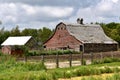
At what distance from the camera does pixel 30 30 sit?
144000mm

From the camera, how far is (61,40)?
7656 cm

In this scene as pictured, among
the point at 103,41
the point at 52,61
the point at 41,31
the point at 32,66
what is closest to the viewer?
the point at 32,66

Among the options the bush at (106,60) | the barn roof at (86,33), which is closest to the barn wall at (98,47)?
the barn roof at (86,33)

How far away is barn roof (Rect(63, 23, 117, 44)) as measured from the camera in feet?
238

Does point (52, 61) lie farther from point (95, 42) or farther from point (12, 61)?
point (95, 42)

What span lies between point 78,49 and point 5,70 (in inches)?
1705

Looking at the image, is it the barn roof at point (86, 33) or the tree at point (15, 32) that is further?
the tree at point (15, 32)

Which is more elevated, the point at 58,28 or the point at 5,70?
the point at 58,28

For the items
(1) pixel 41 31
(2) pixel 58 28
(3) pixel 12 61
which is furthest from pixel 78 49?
(1) pixel 41 31

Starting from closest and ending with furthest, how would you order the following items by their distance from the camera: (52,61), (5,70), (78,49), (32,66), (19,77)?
(19,77) → (5,70) → (32,66) → (52,61) → (78,49)

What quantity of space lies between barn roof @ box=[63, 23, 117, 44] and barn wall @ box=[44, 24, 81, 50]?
3.33 ft

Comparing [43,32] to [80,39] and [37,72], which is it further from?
[37,72]

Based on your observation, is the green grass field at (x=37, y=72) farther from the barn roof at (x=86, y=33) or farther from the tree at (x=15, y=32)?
the tree at (x=15, y=32)

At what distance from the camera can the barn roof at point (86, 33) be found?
2859 inches
